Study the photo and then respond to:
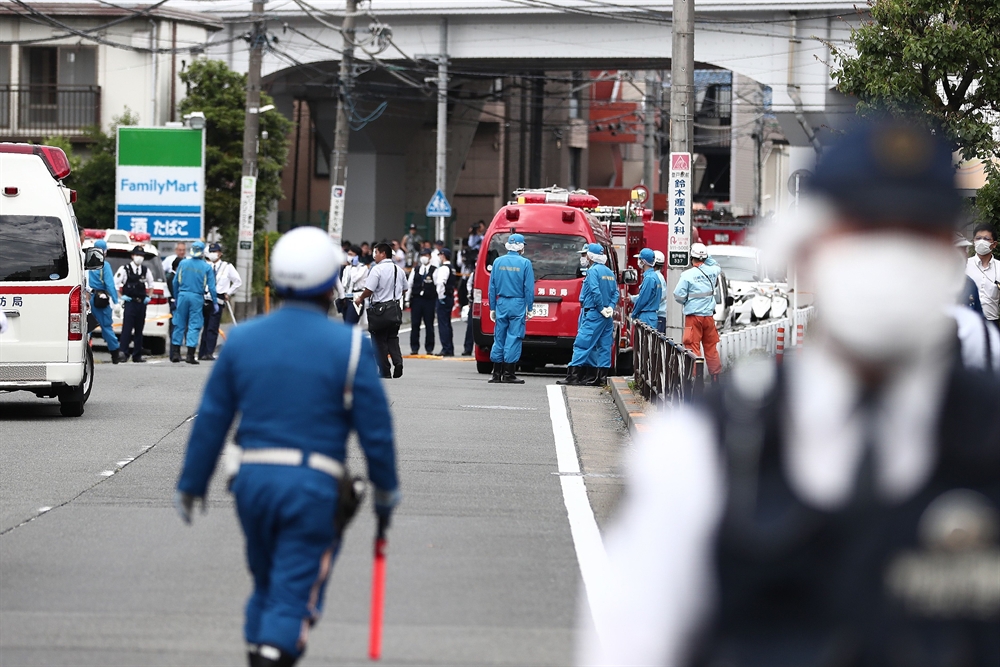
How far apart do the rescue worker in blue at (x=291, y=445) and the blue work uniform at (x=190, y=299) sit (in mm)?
18222

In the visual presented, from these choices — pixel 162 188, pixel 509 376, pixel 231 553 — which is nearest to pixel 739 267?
pixel 509 376

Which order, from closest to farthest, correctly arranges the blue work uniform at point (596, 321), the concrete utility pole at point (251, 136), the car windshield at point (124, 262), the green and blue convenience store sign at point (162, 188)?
1. the blue work uniform at point (596, 321)
2. the car windshield at point (124, 262)
3. the green and blue convenience store sign at point (162, 188)
4. the concrete utility pole at point (251, 136)

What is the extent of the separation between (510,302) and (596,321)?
1171mm

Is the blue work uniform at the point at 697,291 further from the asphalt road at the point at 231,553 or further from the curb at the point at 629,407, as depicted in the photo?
the asphalt road at the point at 231,553

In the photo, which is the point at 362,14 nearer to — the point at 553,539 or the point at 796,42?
the point at 796,42

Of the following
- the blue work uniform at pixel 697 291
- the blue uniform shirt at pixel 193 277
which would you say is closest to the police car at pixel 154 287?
the blue uniform shirt at pixel 193 277

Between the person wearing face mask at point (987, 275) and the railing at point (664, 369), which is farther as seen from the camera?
the person wearing face mask at point (987, 275)

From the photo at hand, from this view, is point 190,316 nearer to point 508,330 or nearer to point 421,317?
point 421,317

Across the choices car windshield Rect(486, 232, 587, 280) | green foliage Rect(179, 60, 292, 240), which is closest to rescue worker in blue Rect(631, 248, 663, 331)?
car windshield Rect(486, 232, 587, 280)

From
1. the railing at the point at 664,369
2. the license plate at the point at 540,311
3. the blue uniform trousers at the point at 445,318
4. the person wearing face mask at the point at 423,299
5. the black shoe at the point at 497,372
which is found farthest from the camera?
the blue uniform trousers at the point at 445,318

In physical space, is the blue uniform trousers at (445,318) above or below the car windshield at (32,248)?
below

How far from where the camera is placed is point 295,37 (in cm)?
4203

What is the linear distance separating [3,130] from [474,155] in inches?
1063

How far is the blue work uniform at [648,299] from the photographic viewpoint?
21.1 meters
